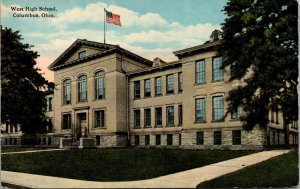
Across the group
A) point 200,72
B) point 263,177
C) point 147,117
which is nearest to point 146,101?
point 147,117

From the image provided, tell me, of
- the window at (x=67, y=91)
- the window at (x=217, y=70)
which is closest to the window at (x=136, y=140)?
the window at (x=67, y=91)

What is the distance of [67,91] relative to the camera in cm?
3928

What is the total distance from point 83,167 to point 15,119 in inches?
645

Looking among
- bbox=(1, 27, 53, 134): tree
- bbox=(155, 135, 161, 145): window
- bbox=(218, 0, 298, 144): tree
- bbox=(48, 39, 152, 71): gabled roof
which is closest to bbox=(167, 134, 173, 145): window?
bbox=(155, 135, 161, 145): window

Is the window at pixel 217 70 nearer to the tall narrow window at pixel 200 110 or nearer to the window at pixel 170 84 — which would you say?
the tall narrow window at pixel 200 110

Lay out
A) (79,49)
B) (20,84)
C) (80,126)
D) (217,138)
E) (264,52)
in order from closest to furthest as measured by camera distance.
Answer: (264,52), (217,138), (20,84), (79,49), (80,126)

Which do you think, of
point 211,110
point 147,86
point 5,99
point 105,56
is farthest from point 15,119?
point 211,110

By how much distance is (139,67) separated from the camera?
37094 mm

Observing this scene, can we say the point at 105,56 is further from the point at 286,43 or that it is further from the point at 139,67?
the point at 286,43

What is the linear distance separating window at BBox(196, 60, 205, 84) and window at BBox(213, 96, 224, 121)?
190 centimetres

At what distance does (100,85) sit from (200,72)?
1080 cm

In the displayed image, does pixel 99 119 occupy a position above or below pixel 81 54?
below

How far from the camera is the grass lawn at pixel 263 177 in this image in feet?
43.1

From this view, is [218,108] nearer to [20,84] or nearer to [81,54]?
[81,54]
